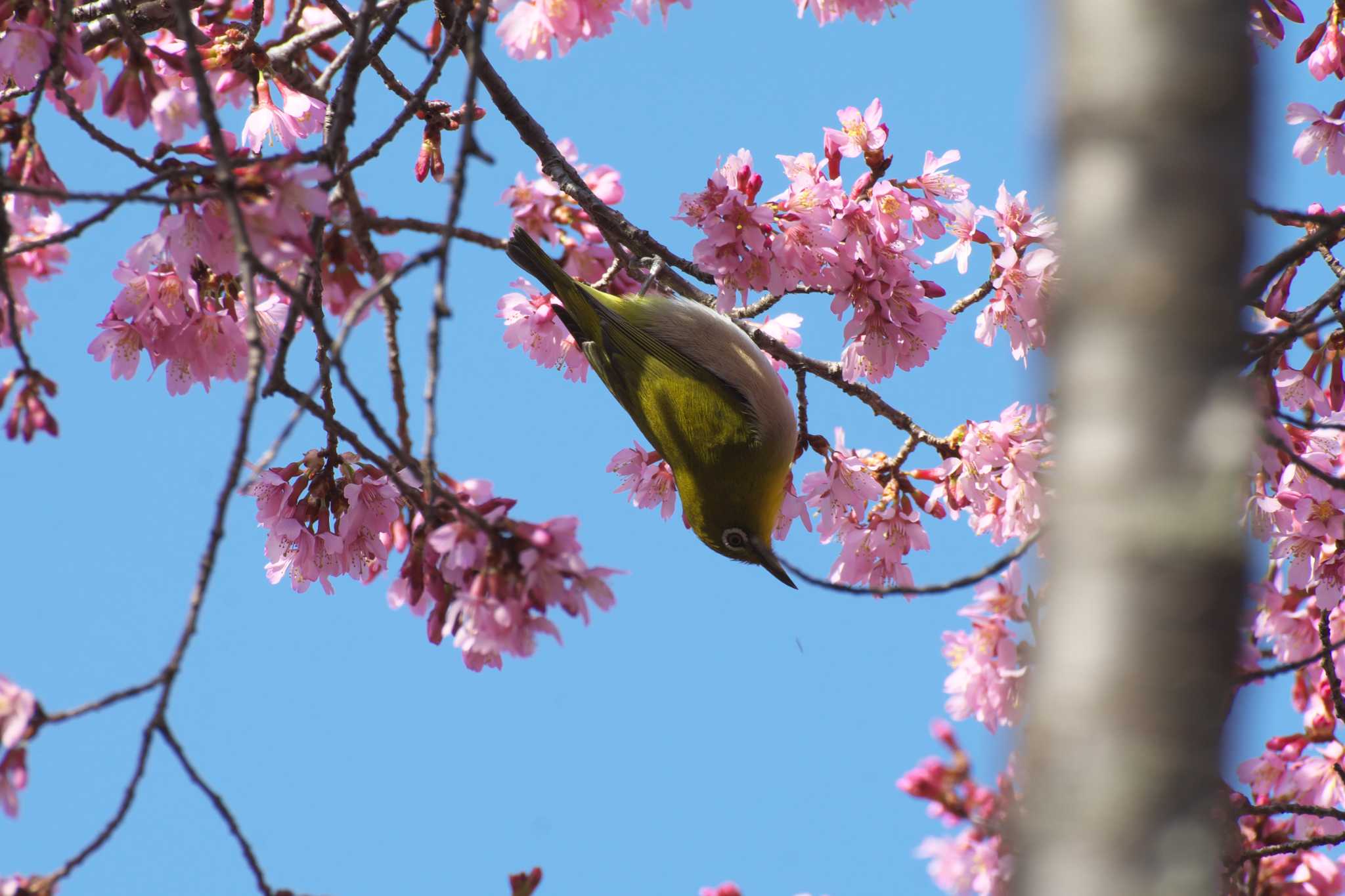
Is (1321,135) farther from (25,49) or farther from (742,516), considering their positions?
(25,49)

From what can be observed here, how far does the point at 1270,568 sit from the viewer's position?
15.4 feet

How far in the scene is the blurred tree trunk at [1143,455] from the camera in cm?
A: 106

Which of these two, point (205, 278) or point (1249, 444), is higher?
point (205, 278)

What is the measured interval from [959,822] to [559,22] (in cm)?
285

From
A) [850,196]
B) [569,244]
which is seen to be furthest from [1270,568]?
[569,244]

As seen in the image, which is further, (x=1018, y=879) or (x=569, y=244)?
(x=569, y=244)

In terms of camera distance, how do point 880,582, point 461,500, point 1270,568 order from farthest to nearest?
point 1270,568
point 880,582
point 461,500

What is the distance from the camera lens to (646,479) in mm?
4855

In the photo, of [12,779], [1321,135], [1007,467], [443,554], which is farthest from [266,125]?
[1321,135]

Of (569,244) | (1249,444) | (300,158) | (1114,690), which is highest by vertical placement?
(569,244)

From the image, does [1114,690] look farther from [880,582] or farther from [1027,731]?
[880,582]

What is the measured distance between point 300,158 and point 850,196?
219 cm

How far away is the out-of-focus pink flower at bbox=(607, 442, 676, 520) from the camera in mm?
4773

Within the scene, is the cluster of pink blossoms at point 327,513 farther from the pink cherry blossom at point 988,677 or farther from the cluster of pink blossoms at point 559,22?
the pink cherry blossom at point 988,677
